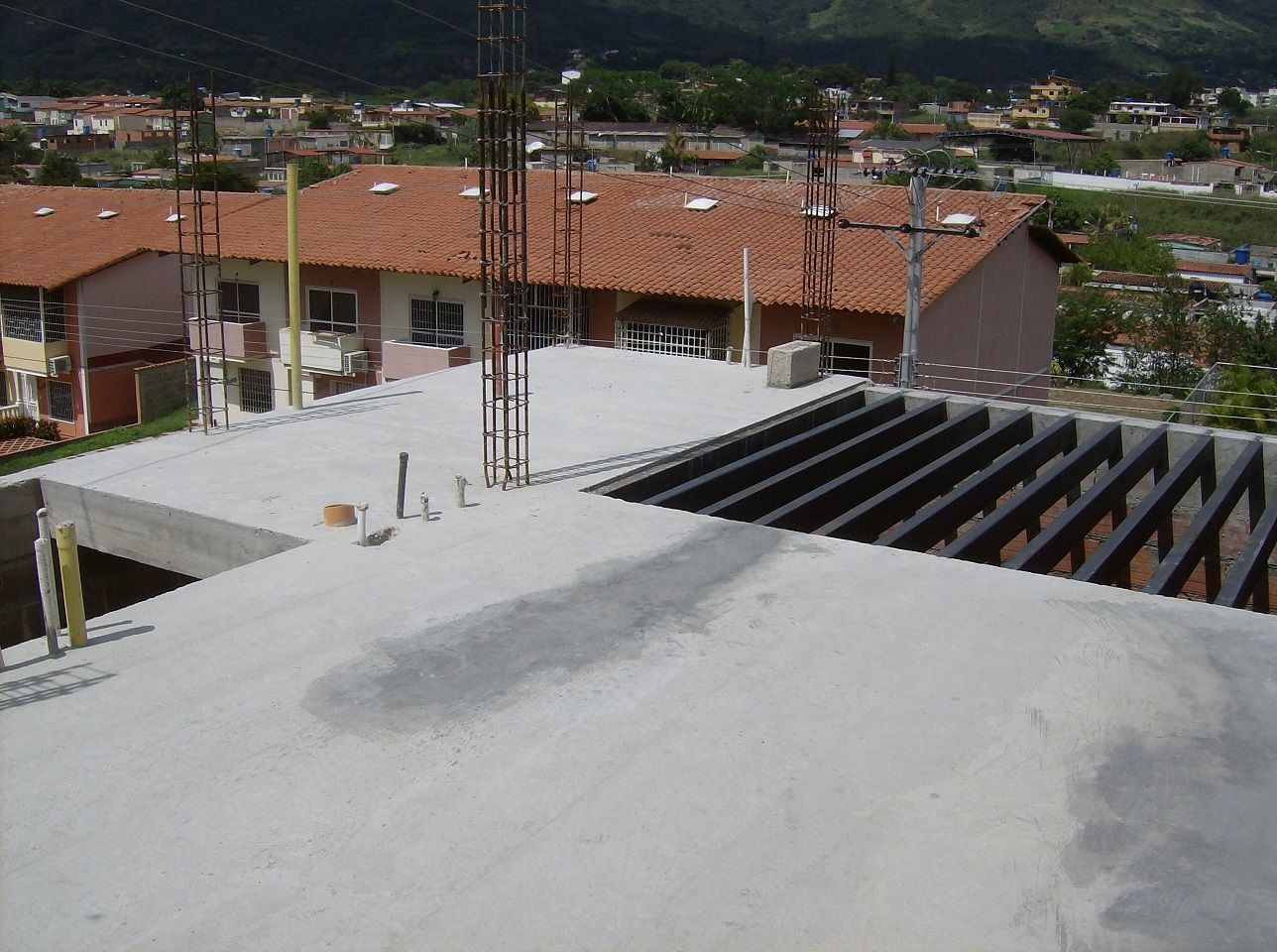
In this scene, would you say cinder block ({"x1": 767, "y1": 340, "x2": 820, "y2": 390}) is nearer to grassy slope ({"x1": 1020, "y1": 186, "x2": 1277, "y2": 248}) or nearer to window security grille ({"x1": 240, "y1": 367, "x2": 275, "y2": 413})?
window security grille ({"x1": 240, "y1": 367, "x2": 275, "y2": 413})

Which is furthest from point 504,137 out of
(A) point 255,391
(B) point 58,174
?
(B) point 58,174

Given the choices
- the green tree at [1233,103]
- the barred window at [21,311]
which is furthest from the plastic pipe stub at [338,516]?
the green tree at [1233,103]

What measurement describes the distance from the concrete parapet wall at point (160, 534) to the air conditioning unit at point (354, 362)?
18.9 m

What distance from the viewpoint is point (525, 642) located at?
10125 mm

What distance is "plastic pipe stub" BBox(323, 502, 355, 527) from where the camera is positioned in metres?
12.7

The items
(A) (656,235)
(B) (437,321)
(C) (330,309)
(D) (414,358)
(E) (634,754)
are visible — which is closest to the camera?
(E) (634,754)

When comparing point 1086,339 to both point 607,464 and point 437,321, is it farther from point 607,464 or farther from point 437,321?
point 607,464

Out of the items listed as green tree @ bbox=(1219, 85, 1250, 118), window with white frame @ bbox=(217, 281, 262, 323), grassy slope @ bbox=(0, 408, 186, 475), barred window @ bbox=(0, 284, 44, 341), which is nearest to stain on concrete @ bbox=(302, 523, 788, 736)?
grassy slope @ bbox=(0, 408, 186, 475)

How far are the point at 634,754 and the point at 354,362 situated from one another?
26.0m

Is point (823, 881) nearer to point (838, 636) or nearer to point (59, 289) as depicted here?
Result: point (838, 636)

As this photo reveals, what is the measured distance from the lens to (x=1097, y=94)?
187375mm

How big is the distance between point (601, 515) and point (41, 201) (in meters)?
40.2

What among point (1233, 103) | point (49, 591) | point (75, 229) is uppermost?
point (1233, 103)

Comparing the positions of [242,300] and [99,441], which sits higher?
[242,300]
